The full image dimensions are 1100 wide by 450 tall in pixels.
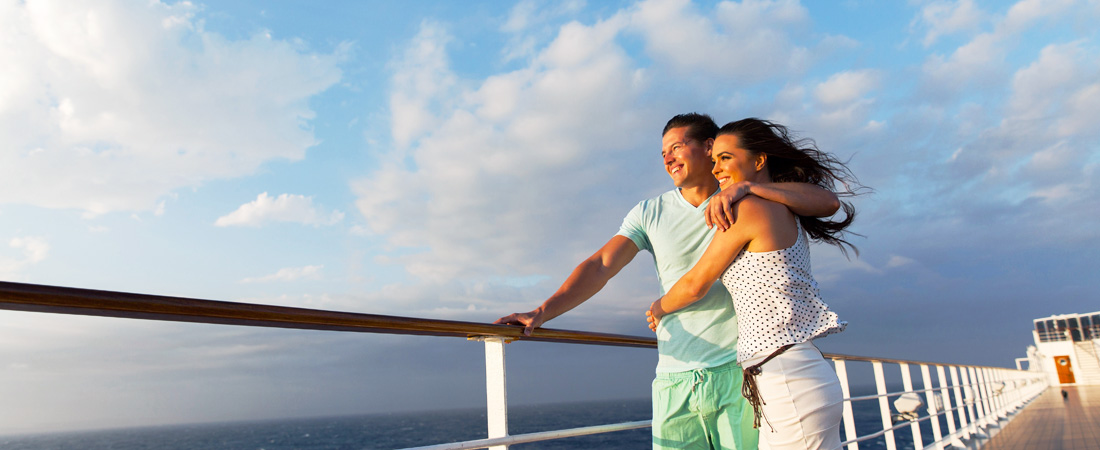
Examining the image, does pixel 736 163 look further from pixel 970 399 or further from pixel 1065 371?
pixel 1065 371

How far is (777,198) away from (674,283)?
418 mm

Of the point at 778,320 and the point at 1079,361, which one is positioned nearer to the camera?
the point at 778,320

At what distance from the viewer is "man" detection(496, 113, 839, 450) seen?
1.26 metres

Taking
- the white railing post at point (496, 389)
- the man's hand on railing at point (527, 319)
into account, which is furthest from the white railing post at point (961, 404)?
the white railing post at point (496, 389)

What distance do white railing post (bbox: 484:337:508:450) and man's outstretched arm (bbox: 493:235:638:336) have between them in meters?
0.19

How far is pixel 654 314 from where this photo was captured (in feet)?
4.67

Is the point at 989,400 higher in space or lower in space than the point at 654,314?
lower

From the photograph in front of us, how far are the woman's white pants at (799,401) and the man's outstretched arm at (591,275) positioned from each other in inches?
23.3

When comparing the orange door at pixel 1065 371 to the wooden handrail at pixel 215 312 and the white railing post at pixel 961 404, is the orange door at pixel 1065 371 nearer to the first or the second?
the white railing post at pixel 961 404

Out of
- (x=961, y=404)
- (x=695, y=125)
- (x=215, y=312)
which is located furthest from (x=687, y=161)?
(x=961, y=404)

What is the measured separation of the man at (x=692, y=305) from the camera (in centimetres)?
126

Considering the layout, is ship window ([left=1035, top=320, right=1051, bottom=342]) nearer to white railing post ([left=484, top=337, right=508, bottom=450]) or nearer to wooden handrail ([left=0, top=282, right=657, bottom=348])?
white railing post ([left=484, top=337, right=508, bottom=450])

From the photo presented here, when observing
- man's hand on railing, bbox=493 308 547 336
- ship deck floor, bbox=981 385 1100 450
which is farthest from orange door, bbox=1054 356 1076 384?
man's hand on railing, bbox=493 308 547 336

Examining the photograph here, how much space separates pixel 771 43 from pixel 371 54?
20.7 feet
